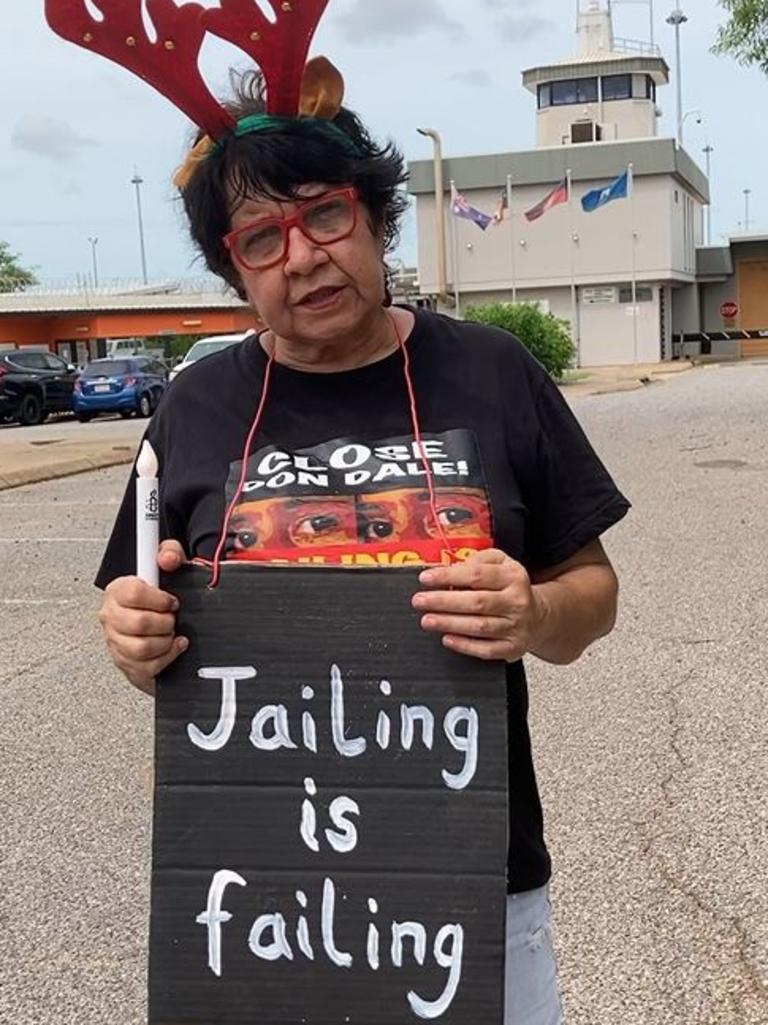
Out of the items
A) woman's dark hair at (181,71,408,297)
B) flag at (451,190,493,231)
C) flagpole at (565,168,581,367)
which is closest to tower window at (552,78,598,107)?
flagpole at (565,168,581,367)

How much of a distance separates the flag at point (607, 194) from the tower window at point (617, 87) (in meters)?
12.1

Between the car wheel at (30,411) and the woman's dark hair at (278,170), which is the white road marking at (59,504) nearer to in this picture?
the woman's dark hair at (278,170)

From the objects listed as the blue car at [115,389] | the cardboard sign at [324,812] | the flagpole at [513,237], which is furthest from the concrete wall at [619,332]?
the cardboard sign at [324,812]

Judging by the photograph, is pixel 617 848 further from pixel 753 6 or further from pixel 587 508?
pixel 753 6

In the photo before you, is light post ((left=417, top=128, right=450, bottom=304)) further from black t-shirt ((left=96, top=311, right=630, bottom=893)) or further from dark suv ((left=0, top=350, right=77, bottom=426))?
black t-shirt ((left=96, top=311, right=630, bottom=893))

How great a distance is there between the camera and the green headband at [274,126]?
73.5 inches

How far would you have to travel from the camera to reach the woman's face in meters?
1.83

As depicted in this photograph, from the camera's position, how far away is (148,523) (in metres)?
1.67

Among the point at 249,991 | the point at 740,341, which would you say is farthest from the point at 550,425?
the point at 740,341

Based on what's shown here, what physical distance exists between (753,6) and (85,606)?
9313mm

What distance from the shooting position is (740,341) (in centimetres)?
5044

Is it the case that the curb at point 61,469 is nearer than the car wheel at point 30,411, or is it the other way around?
the curb at point 61,469

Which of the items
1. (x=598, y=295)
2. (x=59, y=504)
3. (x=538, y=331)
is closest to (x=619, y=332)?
(x=598, y=295)

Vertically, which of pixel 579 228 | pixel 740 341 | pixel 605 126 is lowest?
pixel 740 341
